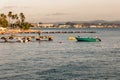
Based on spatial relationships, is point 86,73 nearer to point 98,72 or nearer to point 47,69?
point 98,72

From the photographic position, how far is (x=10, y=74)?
48.4 metres

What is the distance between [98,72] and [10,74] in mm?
12428

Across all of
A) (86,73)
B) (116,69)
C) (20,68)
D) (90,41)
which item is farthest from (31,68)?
(90,41)

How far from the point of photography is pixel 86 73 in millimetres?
49719

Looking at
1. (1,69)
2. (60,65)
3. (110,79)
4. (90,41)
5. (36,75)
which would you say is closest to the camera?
(110,79)

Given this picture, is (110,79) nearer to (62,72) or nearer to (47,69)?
(62,72)

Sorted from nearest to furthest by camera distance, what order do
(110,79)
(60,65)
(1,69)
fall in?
(110,79)
(1,69)
(60,65)

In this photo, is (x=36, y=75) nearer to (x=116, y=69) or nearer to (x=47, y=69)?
(x=47, y=69)

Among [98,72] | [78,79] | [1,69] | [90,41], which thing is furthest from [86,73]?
[90,41]

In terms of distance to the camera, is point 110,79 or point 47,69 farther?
point 47,69

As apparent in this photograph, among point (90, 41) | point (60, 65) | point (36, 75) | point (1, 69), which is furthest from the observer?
point (90, 41)

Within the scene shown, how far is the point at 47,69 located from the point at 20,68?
435 cm

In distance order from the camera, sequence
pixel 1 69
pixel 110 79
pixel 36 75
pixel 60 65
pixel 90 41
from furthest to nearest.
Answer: pixel 90 41, pixel 60 65, pixel 1 69, pixel 36 75, pixel 110 79

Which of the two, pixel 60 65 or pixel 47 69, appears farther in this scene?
pixel 60 65
